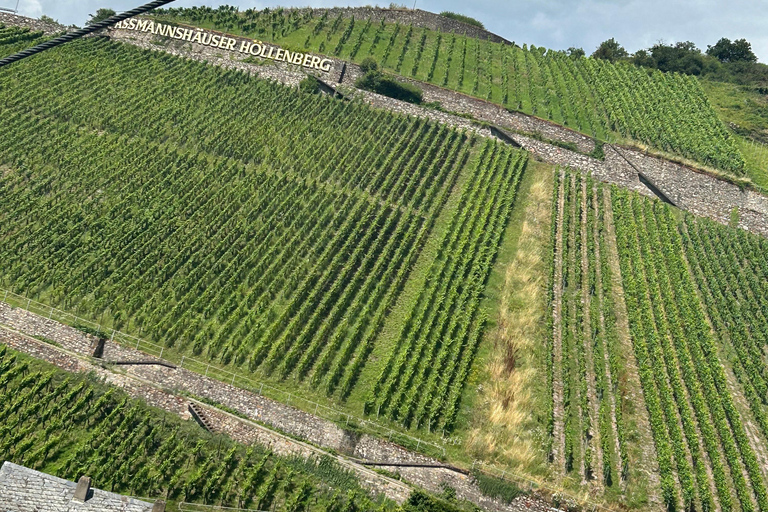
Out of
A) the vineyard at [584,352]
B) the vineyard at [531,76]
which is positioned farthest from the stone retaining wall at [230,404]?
the vineyard at [531,76]

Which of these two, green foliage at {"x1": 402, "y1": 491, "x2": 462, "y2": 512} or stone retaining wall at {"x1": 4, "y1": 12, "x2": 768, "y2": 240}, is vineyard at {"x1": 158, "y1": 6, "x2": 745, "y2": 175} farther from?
green foliage at {"x1": 402, "y1": 491, "x2": 462, "y2": 512}

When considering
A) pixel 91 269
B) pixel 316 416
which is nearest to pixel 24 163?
pixel 91 269

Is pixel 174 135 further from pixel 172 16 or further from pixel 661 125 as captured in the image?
pixel 661 125

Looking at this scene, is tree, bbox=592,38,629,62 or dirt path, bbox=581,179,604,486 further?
tree, bbox=592,38,629,62

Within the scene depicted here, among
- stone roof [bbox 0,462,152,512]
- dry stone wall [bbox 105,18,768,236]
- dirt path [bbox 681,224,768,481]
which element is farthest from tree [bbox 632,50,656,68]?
stone roof [bbox 0,462,152,512]

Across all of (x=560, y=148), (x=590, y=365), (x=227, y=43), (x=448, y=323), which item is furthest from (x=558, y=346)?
(x=227, y=43)

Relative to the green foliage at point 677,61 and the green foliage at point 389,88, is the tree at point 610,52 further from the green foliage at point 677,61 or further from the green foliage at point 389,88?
the green foliage at point 389,88
